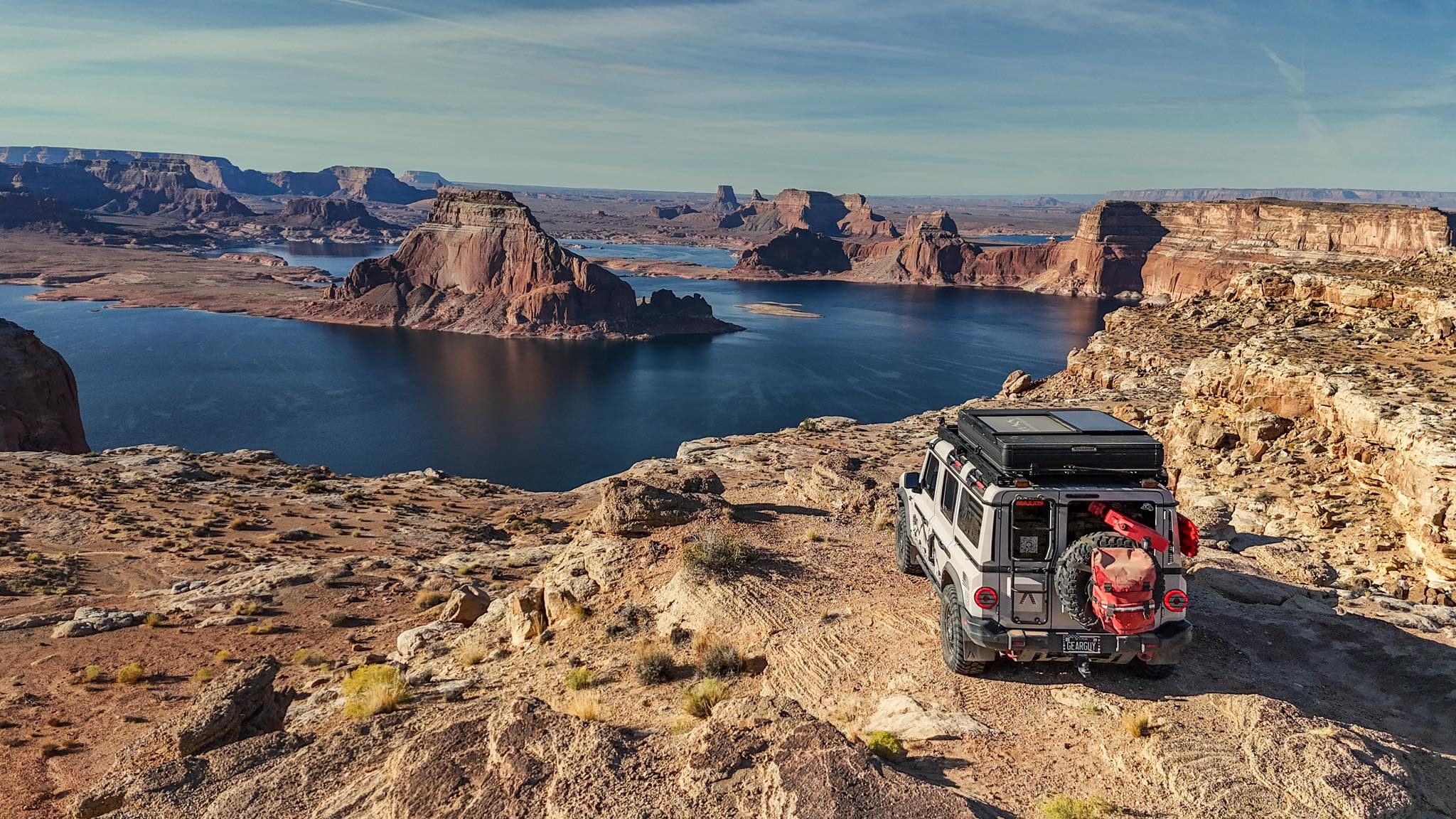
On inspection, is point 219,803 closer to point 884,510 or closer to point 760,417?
point 884,510

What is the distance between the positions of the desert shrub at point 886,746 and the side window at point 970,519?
7.50 feet

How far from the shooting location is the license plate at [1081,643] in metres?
7.95

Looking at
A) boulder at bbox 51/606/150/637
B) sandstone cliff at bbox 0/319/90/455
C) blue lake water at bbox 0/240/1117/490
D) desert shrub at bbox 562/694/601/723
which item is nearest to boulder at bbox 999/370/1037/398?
blue lake water at bbox 0/240/1117/490

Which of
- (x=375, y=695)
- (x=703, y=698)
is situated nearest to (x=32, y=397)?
(x=375, y=695)

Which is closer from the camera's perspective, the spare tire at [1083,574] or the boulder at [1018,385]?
the spare tire at [1083,574]

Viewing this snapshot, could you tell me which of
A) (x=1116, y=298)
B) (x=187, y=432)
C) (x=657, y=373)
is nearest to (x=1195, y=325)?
(x=657, y=373)

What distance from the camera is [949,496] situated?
9.70 metres

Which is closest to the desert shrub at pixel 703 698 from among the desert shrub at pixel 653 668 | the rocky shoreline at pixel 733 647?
the rocky shoreline at pixel 733 647

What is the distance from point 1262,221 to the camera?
14162 centimetres

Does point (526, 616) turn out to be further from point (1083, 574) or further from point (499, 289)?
point (499, 289)

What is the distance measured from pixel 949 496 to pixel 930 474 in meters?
1.29

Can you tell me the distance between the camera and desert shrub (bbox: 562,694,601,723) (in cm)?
841

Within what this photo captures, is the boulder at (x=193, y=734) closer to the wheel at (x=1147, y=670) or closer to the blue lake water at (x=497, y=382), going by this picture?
the wheel at (x=1147, y=670)

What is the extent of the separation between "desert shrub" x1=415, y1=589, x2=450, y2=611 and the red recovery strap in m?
13.9
